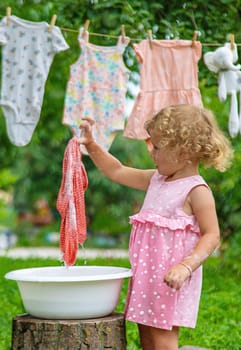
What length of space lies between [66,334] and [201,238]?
0.66m

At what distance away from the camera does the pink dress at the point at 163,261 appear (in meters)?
3.06

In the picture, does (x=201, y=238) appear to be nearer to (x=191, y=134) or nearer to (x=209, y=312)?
(x=191, y=134)

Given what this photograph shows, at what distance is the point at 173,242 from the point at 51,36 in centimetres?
227

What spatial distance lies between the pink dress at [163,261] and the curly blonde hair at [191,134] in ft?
0.41

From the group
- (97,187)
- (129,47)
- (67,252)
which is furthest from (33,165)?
(67,252)

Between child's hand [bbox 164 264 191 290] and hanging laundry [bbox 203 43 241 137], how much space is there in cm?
190

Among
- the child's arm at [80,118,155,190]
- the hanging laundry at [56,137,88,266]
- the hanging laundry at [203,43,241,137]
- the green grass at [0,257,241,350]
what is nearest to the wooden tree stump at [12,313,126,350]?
the hanging laundry at [56,137,88,266]

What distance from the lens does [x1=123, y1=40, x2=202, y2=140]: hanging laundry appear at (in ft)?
16.0

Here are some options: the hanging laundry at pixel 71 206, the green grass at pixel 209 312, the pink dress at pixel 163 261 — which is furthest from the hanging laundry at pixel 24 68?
the pink dress at pixel 163 261

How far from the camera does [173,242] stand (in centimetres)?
309

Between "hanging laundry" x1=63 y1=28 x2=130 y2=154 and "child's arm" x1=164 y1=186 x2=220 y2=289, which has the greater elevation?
"hanging laundry" x1=63 y1=28 x2=130 y2=154

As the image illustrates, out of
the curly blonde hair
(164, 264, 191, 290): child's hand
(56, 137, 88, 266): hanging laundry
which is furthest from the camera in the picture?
(56, 137, 88, 266): hanging laundry

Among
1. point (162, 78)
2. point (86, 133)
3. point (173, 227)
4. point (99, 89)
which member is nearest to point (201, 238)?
point (173, 227)

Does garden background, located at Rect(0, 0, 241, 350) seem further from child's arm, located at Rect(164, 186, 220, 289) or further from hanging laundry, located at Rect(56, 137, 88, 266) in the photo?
child's arm, located at Rect(164, 186, 220, 289)
